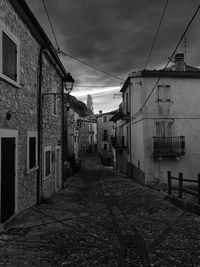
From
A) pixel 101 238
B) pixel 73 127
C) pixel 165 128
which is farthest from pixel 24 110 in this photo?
pixel 73 127

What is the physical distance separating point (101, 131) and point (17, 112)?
171ft

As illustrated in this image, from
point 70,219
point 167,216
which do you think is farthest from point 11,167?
point 167,216

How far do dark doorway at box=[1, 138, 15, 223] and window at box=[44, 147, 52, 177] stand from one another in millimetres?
3669

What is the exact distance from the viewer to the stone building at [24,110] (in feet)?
21.1

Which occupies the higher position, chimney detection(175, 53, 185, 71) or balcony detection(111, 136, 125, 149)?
chimney detection(175, 53, 185, 71)

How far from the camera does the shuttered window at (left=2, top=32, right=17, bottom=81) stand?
21.1ft

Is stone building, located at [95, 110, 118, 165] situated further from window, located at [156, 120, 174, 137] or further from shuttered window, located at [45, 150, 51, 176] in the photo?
shuttered window, located at [45, 150, 51, 176]

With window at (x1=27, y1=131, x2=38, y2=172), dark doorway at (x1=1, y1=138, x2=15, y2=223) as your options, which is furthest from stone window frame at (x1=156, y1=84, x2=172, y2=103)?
dark doorway at (x1=1, y1=138, x2=15, y2=223)

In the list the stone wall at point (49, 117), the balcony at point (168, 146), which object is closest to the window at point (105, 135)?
the balcony at point (168, 146)

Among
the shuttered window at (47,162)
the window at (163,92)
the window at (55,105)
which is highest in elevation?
the window at (163,92)

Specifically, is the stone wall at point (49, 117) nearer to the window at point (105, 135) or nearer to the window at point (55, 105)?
the window at point (55, 105)

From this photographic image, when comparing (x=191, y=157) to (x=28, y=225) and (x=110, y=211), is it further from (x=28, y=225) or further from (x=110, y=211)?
(x=28, y=225)

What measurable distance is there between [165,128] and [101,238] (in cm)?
Result: 1427

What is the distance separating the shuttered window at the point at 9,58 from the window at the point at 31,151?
203cm
